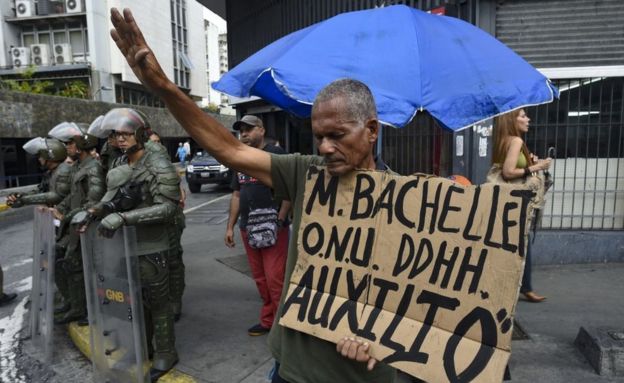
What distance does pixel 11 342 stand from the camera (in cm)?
435

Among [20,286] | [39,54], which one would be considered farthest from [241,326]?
[39,54]

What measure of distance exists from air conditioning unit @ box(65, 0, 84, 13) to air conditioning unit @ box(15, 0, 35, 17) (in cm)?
235

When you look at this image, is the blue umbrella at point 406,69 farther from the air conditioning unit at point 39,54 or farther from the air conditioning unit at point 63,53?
the air conditioning unit at point 39,54

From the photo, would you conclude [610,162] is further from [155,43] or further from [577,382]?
[155,43]

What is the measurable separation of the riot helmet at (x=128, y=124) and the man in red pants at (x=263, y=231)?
2.92ft

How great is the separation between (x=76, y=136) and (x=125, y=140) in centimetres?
137

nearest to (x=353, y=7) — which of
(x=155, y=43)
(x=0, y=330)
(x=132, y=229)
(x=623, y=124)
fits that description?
(x=623, y=124)

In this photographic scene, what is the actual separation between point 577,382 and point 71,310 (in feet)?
14.9

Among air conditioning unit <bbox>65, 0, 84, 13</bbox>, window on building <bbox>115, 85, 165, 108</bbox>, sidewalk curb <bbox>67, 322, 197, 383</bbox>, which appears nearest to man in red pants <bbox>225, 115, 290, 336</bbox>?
sidewalk curb <bbox>67, 322, 197, 383</bbox>

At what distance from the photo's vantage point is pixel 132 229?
3055 millimetres

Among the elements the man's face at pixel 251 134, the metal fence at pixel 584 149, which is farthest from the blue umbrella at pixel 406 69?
the metal fence at pixel 584 149

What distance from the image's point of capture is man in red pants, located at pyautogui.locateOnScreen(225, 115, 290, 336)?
398 cm

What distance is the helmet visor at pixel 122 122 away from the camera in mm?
3408

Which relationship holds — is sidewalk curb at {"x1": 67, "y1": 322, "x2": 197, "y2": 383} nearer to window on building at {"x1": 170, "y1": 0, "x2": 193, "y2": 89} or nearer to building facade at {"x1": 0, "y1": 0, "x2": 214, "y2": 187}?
building facade at {"x1": 0, "y1": 0, "x2": 214, "y2": 187}
